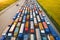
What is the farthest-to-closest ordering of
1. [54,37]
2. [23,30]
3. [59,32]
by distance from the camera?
1. [23,30]
2. [59,32]
3. [54,37]

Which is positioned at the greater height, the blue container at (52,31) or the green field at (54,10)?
the green field at (54,10)

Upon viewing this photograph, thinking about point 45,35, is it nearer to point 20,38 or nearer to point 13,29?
point 20,38

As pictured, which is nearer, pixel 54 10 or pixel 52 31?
pixel 52 31

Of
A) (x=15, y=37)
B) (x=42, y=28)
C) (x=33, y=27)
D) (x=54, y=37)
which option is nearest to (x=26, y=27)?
(x=33, y=27)

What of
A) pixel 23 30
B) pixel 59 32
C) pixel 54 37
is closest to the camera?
pixel 54 37

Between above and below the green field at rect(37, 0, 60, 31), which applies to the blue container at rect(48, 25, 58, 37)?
below

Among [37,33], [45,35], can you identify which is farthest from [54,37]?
[37,33]

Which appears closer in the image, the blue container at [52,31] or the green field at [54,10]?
the blue container at [52,31]

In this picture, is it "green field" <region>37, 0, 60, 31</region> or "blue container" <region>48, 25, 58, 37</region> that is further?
"green field" <region>37, 0, 60, 31</region>

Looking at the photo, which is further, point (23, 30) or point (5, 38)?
point (23, 30)

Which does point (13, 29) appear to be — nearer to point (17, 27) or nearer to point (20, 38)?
point (17, 27)
